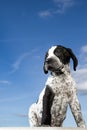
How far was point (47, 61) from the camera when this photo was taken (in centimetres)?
552

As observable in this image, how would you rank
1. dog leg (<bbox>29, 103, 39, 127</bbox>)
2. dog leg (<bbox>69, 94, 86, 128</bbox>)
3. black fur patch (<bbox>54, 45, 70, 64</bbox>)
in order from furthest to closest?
1. dog leg (<bbox>29, 103, 39, 127</bbox>)
2. black fur patch (<bbox>54, 45, 70, 64</bbox>)
3. dog leg (<bbox>69, 94, 86, 128</bbox>)

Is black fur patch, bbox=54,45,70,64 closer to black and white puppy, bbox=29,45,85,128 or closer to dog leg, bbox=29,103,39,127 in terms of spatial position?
black and white puppy, bbox=29,45,85,128

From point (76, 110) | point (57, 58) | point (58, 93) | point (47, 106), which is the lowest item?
point (76, 110)

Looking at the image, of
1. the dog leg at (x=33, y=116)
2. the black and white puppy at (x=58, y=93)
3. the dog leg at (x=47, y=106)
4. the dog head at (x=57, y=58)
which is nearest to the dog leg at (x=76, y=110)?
the black and white puppy at (x=58, y=93)

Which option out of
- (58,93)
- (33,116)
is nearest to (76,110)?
(58,93)

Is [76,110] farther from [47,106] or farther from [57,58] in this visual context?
[57,58]

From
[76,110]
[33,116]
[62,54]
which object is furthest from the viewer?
[33,116]

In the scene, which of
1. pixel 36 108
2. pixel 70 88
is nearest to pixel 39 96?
pixel 36 108

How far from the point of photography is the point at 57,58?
560cm

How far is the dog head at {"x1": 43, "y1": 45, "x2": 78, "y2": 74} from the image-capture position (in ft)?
18.2

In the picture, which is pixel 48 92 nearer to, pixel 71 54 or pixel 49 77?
→ pixel 49 77

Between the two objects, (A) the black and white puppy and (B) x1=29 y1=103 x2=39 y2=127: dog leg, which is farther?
(B) x1=29 y1=103 x2=39 y2=127: dog leg

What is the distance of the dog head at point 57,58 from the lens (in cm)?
553

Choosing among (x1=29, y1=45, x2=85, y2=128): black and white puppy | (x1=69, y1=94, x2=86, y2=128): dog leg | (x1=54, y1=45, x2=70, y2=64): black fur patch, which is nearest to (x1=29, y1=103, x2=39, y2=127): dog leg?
(x1=29, y1=45, x2=85, y2=128): black and white puppy
